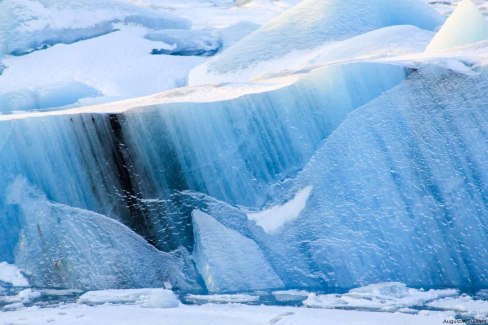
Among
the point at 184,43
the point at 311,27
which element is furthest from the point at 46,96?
the point at 311,27

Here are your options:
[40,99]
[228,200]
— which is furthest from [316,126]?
[40,99]

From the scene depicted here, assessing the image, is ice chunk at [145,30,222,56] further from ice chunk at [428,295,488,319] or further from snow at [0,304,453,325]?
ice chunk at [428,295,488,319]

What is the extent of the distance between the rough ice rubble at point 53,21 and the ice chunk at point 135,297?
5.50 meters

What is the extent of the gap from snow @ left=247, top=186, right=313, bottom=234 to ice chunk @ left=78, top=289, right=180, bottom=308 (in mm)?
838

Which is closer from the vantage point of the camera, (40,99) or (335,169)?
(335,169)

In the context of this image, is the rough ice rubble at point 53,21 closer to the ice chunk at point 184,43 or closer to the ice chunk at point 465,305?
the ice chunk at point 184,43

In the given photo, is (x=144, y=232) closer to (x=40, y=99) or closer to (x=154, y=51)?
(x=40, y=99)

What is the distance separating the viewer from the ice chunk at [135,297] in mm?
4113

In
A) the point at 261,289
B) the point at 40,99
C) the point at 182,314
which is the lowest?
the point at 261,289

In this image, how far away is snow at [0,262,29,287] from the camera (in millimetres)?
4758

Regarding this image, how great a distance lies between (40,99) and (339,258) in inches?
196

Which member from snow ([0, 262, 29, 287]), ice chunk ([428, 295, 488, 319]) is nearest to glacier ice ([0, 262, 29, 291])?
snow ([0, 262, 29, 287])

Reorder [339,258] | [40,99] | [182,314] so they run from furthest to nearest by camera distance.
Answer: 1. [40,99]
2. [339,258]
3. [182,314]

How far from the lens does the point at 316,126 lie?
4770 mm
